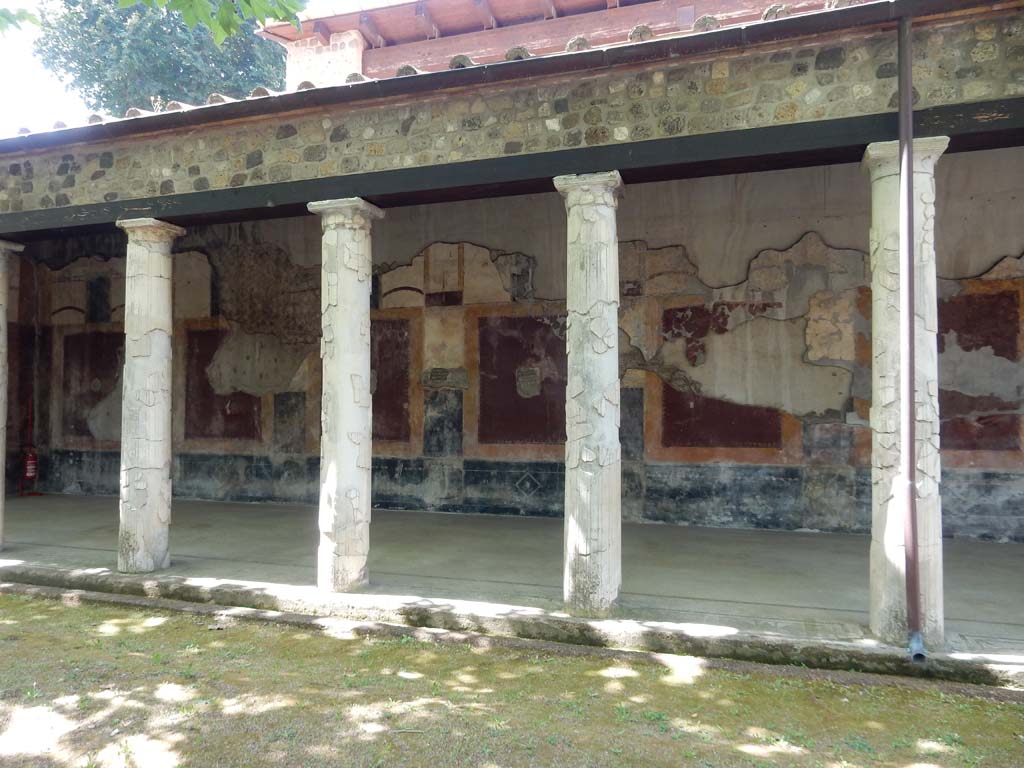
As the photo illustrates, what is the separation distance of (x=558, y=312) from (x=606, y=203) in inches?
127

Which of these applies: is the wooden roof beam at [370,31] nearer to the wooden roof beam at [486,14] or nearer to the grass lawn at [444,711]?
the wooden roof beam at [486,14]

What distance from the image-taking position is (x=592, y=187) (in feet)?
13.8

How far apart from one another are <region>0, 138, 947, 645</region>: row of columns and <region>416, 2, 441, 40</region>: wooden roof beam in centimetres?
581

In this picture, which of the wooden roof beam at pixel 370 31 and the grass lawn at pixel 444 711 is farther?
the wooden roof beam at pixel 370 31

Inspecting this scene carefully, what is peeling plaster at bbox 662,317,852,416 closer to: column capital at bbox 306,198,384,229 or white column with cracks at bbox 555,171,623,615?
white column with cracks at bbox 555,171,623,615

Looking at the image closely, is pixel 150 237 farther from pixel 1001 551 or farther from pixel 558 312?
pixel 1001 551

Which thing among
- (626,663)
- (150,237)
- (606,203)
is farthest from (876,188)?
(150,237)

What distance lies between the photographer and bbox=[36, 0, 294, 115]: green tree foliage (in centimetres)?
1385

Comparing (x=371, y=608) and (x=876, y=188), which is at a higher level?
(x=876, y=188)

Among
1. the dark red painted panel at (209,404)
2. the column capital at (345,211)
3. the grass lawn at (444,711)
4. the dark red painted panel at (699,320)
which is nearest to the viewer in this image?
the grass lawn at (444,711)

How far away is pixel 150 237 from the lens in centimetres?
529

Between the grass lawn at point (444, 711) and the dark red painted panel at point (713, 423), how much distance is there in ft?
11.6

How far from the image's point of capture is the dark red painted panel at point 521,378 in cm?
740

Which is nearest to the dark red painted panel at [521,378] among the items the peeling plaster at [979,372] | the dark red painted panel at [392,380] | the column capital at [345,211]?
the dark red painted panel at [392,380]
